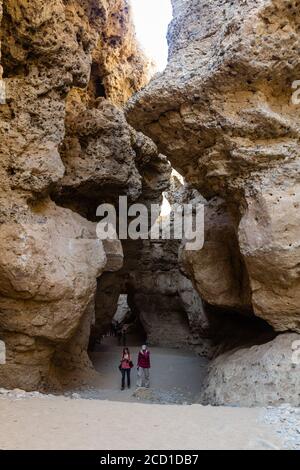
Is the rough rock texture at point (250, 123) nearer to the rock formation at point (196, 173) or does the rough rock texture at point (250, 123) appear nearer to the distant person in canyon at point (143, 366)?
the rock formation at point (196, 173)

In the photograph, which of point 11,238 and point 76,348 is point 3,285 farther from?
point 76,348

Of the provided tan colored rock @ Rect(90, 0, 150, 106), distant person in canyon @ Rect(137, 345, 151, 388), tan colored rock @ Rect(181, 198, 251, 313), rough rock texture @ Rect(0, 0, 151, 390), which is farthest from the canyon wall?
tan colored rock @ Rect(90, 0, 150, 106)

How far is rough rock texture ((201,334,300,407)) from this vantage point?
6.38 meters

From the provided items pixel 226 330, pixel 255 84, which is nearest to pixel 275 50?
pixel 255 84

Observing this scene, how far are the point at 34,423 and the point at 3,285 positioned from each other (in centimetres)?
363

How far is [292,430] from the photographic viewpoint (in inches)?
164

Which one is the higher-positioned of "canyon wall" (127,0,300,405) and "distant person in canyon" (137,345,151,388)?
"canyon wall" (127,0,300,405)

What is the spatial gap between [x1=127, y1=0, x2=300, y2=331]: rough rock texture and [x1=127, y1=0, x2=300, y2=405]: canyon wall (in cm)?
2

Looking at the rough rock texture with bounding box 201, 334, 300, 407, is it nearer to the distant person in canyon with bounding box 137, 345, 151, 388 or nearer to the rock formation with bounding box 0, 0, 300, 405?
the rock formation with bounding box 0, 0, 300, 405

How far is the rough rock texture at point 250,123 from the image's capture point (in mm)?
6961

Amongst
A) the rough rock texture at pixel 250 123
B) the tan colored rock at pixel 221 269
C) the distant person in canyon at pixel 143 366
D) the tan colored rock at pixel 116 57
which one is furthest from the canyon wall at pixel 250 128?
the tan colored rock at pixel 116 57

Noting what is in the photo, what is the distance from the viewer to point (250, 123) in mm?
7332

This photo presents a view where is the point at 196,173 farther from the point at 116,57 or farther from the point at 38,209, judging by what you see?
the point at 116,57

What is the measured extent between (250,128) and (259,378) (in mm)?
4259
